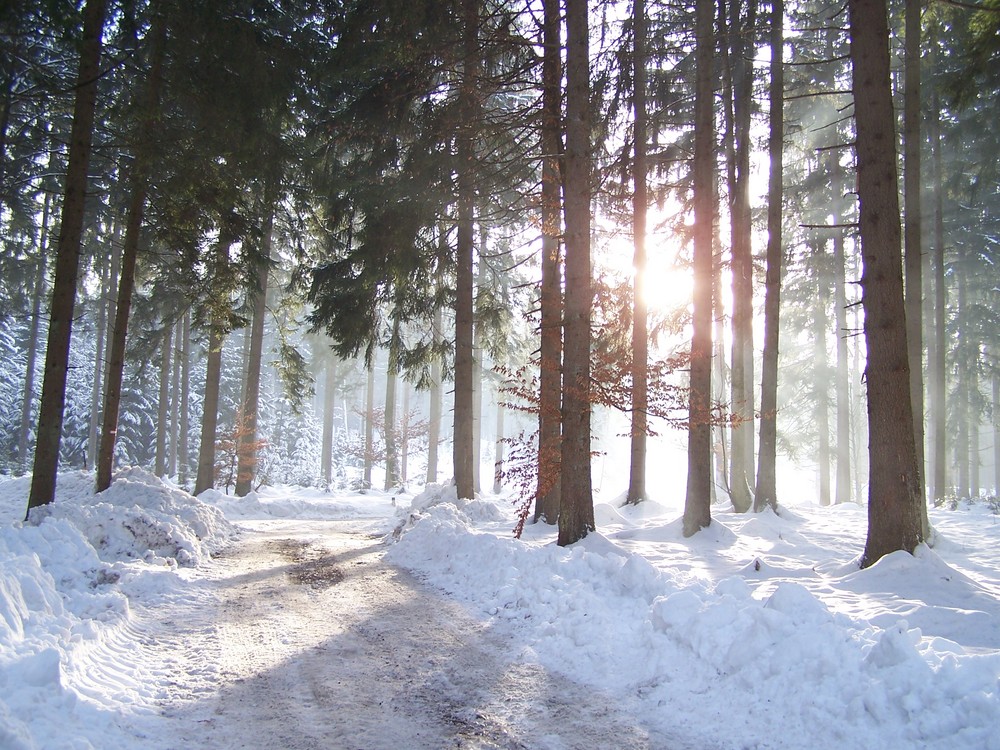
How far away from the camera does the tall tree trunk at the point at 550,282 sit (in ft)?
Result: 30.7

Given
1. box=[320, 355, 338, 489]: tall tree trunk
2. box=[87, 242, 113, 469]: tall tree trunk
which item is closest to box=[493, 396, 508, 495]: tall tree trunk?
box=[320, 355, 338, 489]: tall tree trunk

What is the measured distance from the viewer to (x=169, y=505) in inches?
414

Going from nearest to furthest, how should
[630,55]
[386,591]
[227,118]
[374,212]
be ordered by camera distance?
[386,591]
[227,118]
[630,55]
[374,212]

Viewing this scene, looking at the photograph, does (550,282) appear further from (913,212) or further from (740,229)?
(913,212)

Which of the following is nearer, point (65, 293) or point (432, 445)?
point (65, 293)

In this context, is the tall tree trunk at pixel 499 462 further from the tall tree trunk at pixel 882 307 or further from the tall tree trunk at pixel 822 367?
the tall tree trunk at pixel 822 367

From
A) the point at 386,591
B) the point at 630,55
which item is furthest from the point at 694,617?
the point at 630,55

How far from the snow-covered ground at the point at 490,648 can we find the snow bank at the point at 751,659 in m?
0.02

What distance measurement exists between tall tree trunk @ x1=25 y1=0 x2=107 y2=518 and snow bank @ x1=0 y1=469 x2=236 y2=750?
1.08m

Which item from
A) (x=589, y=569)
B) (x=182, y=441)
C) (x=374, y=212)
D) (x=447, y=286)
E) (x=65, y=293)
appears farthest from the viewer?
(x=182, y=441)

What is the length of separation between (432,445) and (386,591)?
2223cm

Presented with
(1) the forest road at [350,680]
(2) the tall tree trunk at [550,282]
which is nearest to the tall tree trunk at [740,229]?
(2) the tall tree trunk at [550,282]

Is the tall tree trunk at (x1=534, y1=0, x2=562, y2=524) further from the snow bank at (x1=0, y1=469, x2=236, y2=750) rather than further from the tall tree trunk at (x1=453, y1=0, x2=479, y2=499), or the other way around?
the snow bank at (x1=0, y1=469, x2=236, y2=750)

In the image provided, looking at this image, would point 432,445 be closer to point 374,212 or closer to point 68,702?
point 374,212
